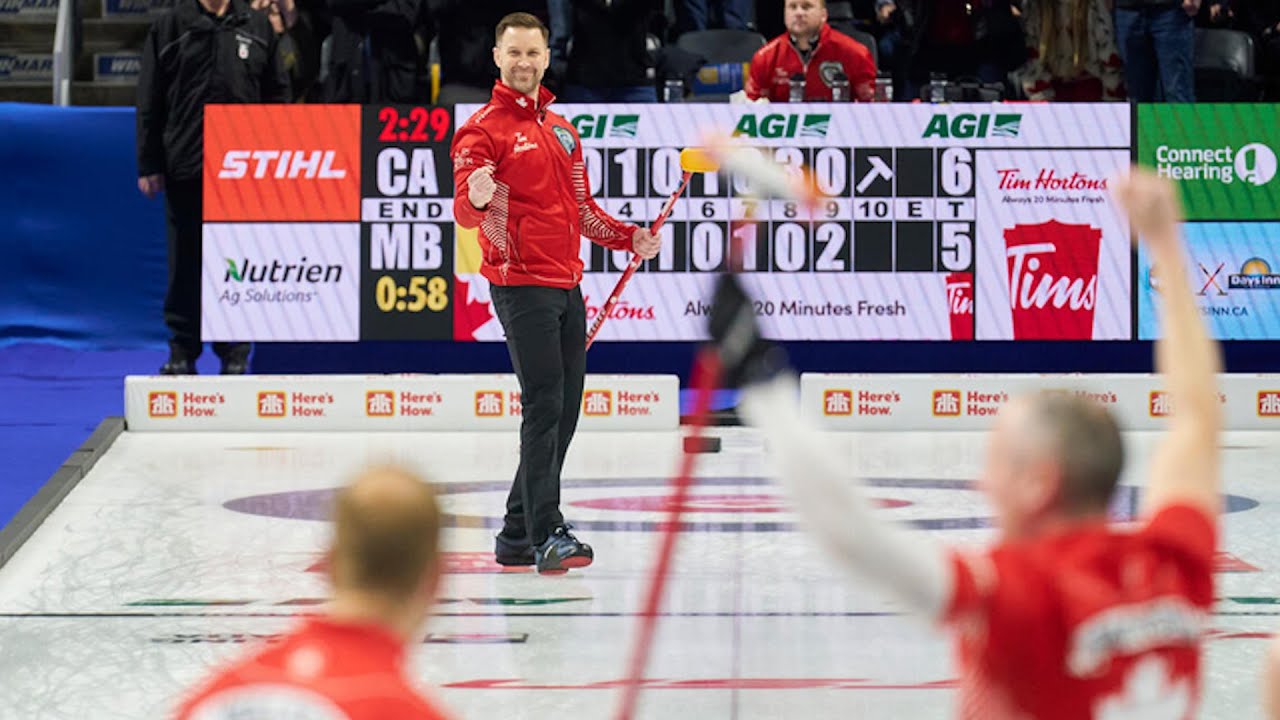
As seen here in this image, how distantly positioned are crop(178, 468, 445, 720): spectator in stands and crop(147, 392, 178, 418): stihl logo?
8687 millimetres

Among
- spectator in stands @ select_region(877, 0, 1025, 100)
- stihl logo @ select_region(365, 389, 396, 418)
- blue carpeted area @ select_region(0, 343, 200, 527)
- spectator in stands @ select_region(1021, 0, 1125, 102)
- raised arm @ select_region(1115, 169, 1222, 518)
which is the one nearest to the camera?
raised arm @ select_region(1115, 169, 1222, 518)

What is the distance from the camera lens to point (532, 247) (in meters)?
7.11

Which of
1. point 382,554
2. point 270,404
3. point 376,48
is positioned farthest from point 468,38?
point 382,554

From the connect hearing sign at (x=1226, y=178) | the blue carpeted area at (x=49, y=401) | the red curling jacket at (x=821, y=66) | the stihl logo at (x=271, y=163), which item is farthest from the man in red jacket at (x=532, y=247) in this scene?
the connect hearing sign at (x=1226, y=178)

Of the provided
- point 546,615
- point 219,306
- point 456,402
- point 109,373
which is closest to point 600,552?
point 546,615

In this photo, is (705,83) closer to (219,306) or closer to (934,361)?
(934,361)

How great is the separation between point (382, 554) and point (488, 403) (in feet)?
28.1

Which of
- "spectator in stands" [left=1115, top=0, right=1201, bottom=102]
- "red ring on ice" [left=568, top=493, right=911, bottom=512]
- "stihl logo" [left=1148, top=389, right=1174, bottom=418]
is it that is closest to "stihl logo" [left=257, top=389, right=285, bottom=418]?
"red ring on ice" [left=568, top=493, right=911, bottom=512]

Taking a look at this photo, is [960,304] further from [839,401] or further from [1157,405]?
[1157,405]

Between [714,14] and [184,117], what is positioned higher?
[714,14]

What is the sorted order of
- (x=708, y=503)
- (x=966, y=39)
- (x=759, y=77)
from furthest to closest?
1. (x=966, y=39)
2. (x=759, y=77)
3. (x=708, y=503)

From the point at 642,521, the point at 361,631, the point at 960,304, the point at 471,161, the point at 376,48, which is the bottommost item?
the point at 642,521

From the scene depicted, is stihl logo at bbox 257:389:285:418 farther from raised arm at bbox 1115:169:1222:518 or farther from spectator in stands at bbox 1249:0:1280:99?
raised arm at bbox 1115:169:1222:518

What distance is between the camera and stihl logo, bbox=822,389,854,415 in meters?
11.1
